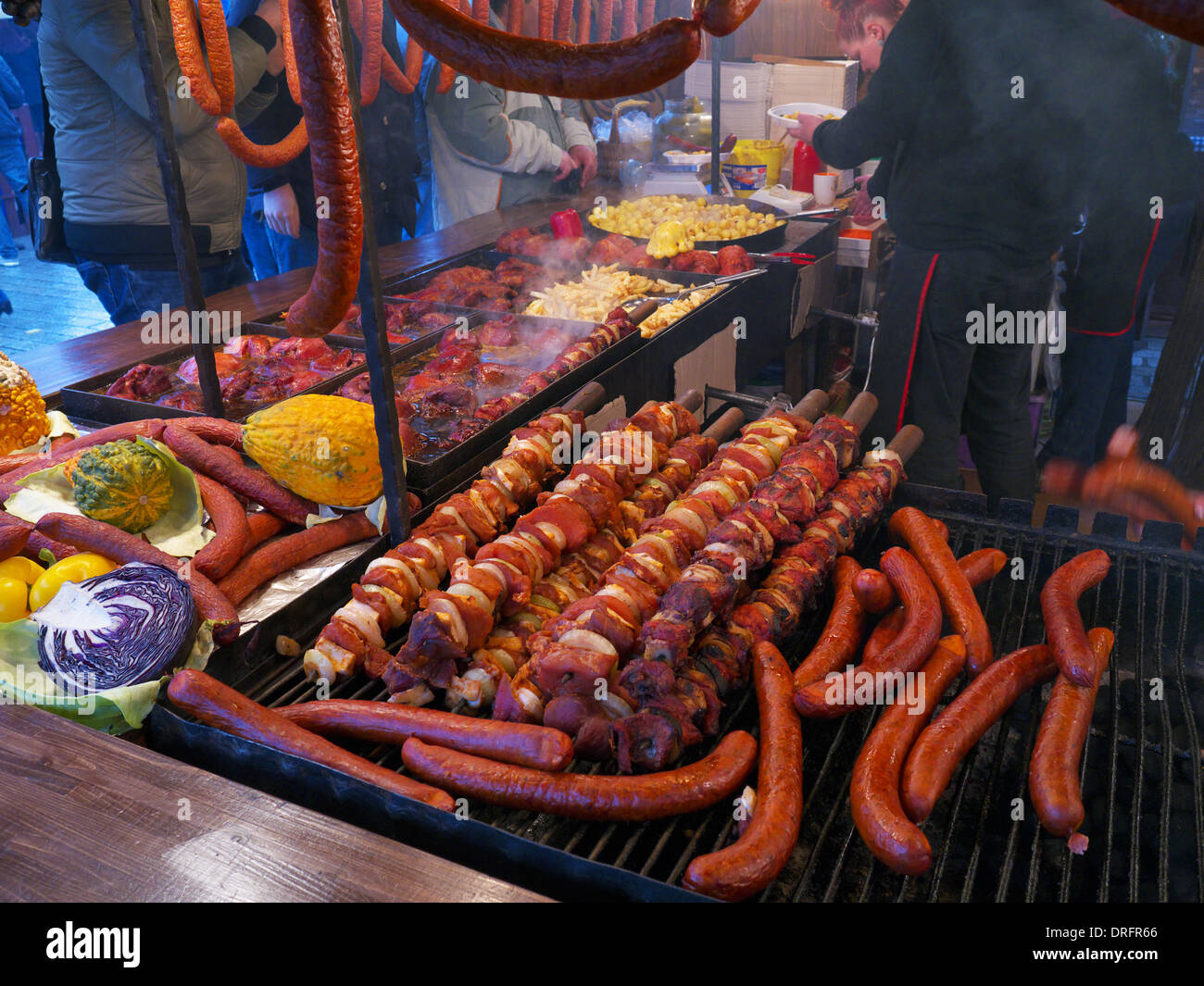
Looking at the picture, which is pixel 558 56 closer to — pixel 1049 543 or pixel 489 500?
pixel 489 500

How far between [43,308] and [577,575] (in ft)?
36.0

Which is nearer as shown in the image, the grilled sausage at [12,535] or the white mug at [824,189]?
the grilled sausage at [12,535]

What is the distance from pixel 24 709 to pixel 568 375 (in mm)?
2252

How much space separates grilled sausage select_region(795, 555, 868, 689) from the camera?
2043 mm

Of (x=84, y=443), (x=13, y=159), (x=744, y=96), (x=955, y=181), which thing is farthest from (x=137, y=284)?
(x=744, y=96)

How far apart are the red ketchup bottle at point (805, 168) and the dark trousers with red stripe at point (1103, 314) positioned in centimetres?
266

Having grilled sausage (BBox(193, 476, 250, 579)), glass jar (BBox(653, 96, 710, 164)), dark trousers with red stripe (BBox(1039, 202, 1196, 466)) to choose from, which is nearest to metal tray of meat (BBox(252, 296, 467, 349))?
grilled sausage (BBox(193, 476, 250, 579))

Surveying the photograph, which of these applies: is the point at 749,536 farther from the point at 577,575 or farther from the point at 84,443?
the point at 84,443

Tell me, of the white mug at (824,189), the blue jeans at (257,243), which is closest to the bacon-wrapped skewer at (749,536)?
the white mug at (824,189)

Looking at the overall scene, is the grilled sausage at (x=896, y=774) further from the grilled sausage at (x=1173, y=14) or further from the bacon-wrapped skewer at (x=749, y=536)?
the grilled sausage at (x=1173, y=14)

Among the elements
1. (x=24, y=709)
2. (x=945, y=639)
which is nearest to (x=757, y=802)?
(x=945, y=639)

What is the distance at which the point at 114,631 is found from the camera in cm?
197

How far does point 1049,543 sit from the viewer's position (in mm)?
2631

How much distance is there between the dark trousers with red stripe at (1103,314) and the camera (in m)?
5.19
